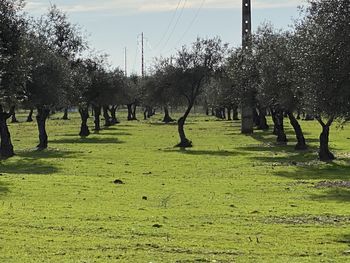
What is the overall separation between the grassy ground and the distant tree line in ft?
11.8

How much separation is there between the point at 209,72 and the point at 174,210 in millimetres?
39063

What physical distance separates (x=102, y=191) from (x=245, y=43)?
1619 inches

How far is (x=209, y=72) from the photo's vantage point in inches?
2323

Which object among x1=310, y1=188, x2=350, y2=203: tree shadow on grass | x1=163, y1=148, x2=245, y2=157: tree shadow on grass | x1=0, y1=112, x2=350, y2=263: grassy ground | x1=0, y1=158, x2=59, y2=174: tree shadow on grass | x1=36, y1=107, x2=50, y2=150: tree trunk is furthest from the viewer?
x1=36, y1=107, x2=50, y2=150: tree trunk

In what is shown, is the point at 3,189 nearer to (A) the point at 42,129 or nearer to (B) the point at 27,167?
(B) the point at 27,167

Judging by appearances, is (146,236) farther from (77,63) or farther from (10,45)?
(77,63)

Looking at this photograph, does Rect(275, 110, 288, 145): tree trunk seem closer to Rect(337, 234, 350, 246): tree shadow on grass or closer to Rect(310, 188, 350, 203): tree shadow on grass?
Rect(310, 188, 350, 203): tree shadow on grass

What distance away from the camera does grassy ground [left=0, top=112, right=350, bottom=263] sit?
13.4 meters

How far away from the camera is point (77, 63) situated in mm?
67875

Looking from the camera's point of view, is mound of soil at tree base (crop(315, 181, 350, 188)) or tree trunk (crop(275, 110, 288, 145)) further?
tree trunk (crop(275, 110, 288, 145))

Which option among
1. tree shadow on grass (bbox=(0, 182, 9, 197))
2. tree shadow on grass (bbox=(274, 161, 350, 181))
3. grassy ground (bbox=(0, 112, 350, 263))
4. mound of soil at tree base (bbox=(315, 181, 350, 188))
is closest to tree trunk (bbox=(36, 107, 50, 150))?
grassy ground (bbox=(0, 112, 350, 263))

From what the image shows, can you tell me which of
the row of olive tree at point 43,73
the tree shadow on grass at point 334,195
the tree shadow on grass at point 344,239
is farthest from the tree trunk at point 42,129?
the tree shadow on grass at point 344,239

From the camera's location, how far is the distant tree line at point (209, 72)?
2141cm

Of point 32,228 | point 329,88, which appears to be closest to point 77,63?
point 329,88
